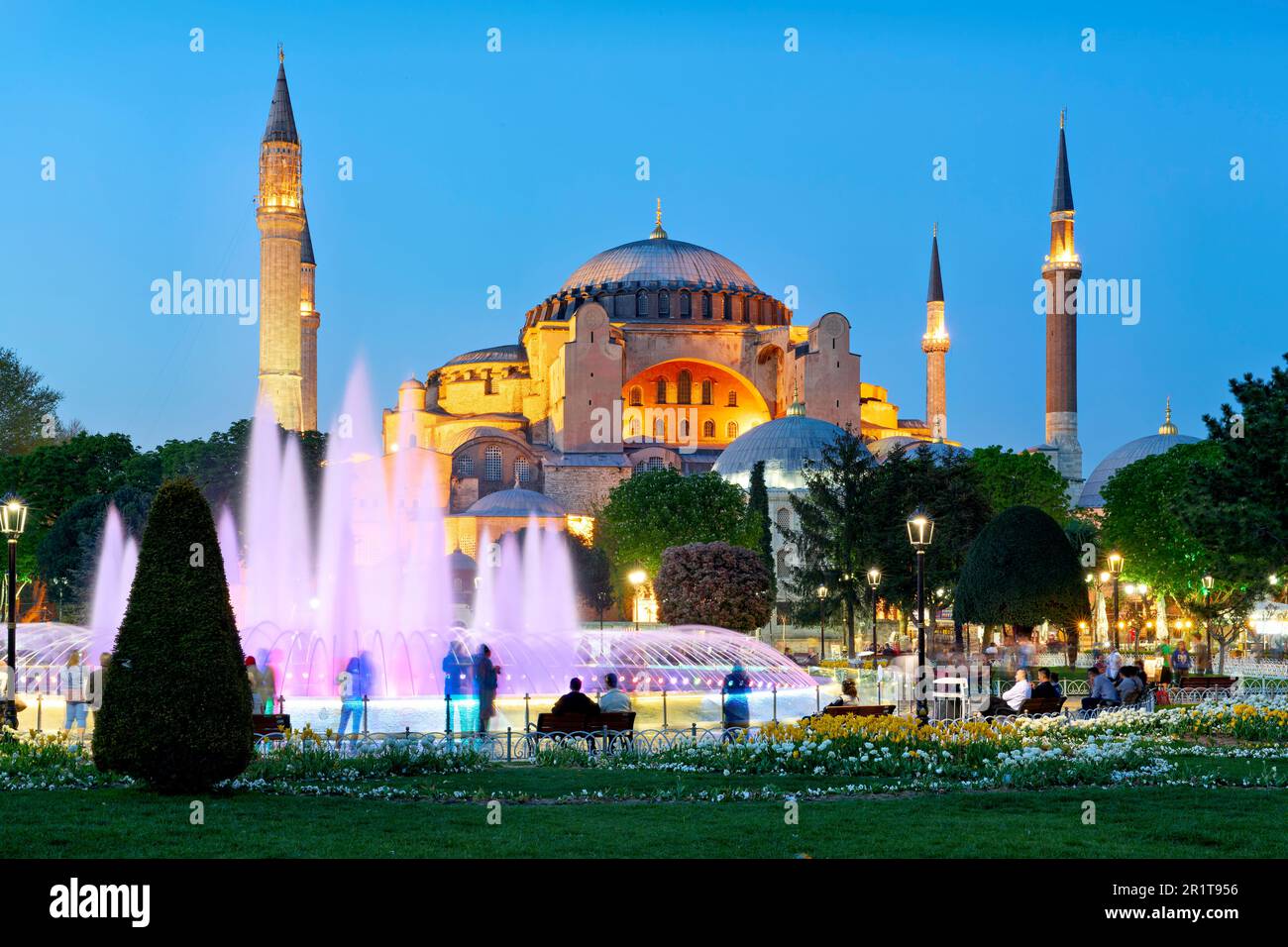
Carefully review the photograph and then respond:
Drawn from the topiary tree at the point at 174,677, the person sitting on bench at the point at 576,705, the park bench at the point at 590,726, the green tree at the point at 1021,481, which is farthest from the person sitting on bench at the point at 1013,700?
the green tree at the point at 1021,481

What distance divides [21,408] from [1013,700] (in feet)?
149

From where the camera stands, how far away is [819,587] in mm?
36781

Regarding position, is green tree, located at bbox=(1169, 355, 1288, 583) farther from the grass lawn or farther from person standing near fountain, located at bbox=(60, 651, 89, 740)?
person standing near fountain, located at bbox=(60, 651, 89, 740)

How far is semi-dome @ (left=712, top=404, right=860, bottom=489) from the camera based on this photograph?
53.0 m

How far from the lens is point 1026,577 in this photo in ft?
74.2

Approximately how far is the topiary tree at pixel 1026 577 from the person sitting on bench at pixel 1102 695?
23.8ft

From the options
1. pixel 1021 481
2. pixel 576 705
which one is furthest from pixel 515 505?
pixel 576 705

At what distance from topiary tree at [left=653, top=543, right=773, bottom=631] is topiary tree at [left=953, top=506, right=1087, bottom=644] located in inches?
428

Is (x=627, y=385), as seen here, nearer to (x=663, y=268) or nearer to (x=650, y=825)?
(x=663, y=268)

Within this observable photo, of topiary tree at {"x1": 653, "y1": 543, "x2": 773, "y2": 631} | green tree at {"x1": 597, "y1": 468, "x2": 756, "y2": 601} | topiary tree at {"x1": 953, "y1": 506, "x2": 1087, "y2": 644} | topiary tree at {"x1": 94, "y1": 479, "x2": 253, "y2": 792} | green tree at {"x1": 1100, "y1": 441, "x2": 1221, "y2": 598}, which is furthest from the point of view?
green tree at {"x1": 597, "y1": 468, "x2": 756, "y2": 601}

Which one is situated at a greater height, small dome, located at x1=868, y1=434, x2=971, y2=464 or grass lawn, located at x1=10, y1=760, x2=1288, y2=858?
small dome, located at x1=868, y1=434, x2=971, y2=464

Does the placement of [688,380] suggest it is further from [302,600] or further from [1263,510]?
[1263,510]

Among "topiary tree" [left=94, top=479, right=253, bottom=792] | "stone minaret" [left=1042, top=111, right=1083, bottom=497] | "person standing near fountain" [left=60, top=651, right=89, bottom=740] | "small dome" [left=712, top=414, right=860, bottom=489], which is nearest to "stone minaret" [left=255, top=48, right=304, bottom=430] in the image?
"small dome" [left=712, top=414, right=860, bottom=489]

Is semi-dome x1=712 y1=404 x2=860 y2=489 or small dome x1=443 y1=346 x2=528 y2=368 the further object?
small dome x1=443 y1=346 x2=528 y2=368
